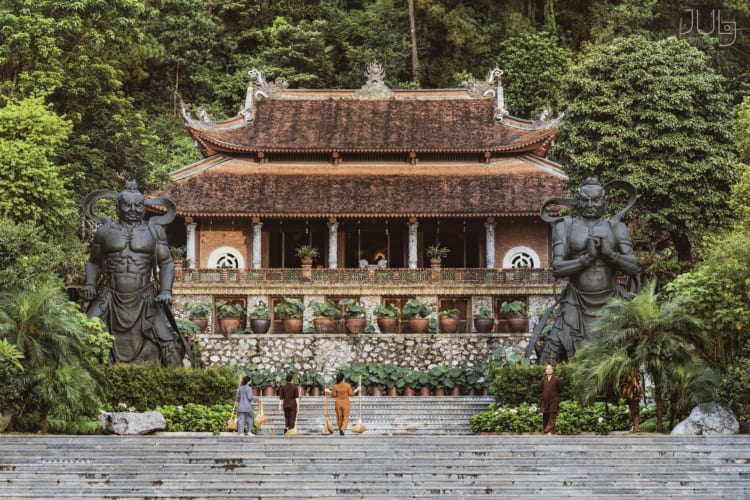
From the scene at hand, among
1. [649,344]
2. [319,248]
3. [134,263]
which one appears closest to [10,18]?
[319,248]

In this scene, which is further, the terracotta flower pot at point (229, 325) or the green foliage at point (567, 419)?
the terracotta flower pot at point (229, 325)

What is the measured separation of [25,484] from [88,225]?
23.4 meters

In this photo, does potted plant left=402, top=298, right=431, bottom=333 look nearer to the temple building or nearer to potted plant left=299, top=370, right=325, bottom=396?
the temple building

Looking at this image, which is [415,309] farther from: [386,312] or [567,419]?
[567,419]

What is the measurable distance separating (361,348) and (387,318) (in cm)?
109

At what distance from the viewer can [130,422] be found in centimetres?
2100

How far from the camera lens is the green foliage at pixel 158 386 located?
72.6 ft

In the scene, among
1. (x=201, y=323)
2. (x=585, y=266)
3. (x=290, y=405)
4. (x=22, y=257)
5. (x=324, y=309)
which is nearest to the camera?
(x=290, y=405)

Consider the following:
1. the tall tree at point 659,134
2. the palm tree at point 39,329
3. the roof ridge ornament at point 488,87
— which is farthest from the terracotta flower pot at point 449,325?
the palm tree at point 39,329

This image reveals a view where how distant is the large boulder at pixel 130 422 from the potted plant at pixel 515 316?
1494 cm

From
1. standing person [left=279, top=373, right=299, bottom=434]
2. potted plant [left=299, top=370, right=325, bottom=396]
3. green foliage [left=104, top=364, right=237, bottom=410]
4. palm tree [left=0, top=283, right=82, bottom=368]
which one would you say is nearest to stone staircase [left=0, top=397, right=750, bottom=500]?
palm tree [left=0, top=283, right=82, bottom=368]

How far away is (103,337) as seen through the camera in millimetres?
22016

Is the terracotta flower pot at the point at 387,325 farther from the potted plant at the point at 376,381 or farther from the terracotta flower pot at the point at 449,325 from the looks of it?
the potted plant at the point at 376,381

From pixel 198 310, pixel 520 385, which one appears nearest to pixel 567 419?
pixel 520 385
